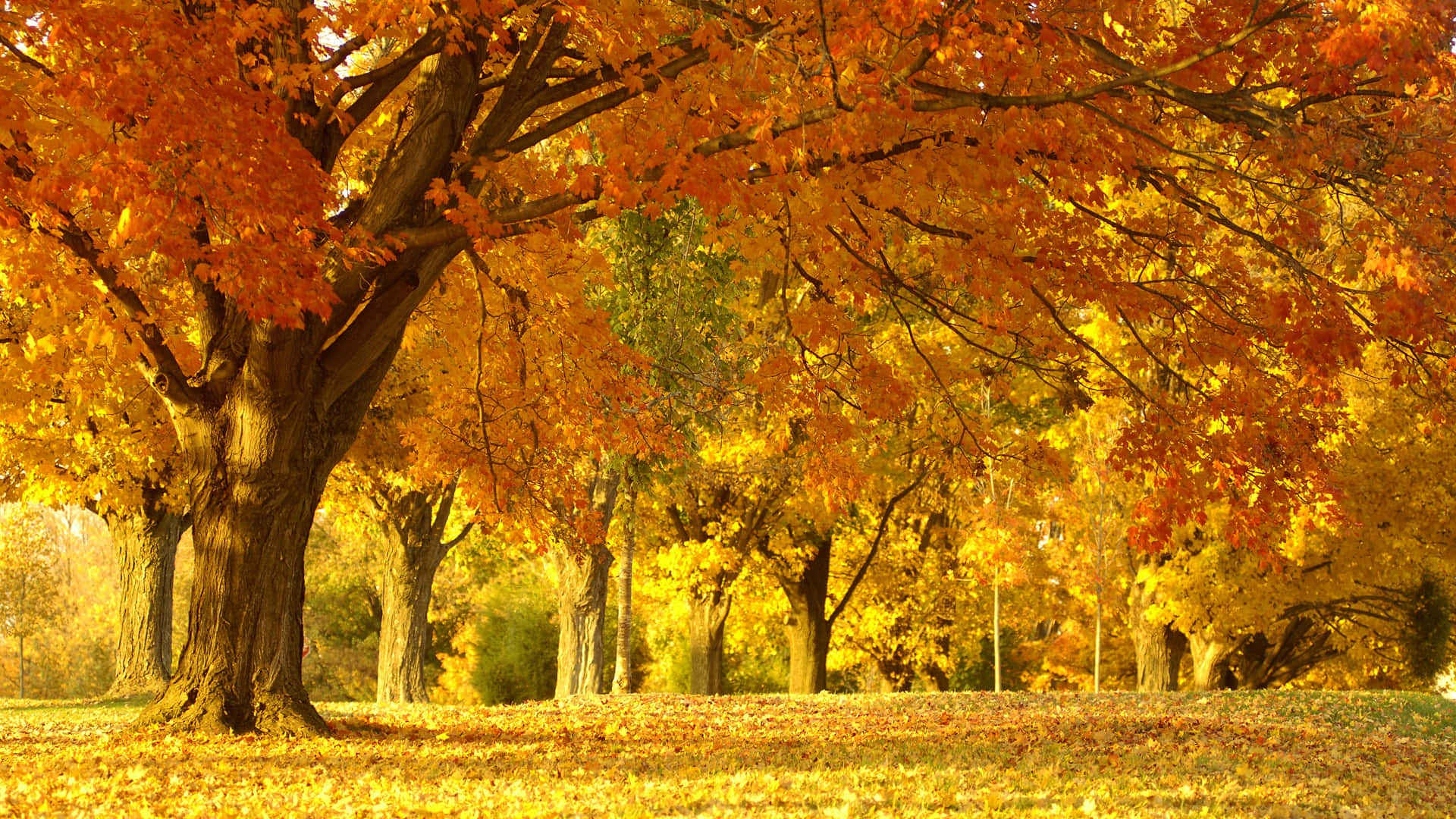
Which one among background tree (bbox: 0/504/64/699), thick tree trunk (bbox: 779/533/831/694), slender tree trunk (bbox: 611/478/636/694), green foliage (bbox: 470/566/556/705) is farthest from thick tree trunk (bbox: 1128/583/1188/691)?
background tree (bbox: 0/504/64/699)

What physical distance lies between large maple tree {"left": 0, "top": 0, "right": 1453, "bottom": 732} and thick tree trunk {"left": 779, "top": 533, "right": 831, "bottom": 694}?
13796mm

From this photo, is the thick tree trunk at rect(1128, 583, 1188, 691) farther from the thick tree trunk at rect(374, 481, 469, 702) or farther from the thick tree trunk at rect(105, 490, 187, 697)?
the thick tree trunk at rect(105, 490, 187, 697)

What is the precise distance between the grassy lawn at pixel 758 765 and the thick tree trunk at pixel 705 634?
11.9m

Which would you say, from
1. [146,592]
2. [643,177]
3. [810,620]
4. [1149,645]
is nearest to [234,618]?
[643,177]

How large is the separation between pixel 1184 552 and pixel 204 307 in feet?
59.7

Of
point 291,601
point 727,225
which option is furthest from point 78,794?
point 727,225

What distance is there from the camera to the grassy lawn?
19.9 feet

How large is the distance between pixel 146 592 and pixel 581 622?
23.8 ft

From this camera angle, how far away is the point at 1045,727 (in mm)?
9797

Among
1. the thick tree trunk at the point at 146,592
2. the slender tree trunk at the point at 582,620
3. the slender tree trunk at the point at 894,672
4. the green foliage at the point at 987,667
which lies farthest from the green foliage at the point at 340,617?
the slender tree trunk at the point at 582,620

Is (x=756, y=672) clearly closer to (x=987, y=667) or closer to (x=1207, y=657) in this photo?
(x=987, y=667)

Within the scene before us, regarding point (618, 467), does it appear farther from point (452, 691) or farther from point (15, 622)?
point (15, 622)

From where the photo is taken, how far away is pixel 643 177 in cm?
769

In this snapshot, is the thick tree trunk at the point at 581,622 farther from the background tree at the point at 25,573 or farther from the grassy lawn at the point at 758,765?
the background tree at the point at 25,573
